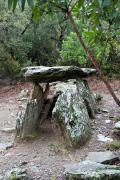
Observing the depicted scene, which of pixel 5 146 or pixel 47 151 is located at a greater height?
pixel 47 151

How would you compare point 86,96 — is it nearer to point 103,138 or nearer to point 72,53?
point 103,138

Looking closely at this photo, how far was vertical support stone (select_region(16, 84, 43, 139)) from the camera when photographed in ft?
19.8

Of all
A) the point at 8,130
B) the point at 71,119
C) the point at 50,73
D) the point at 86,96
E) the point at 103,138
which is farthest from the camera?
the point at 86,96

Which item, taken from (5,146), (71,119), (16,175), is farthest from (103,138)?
(16,175)

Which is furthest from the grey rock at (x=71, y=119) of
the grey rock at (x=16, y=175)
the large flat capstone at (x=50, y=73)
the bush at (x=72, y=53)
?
the bush at (x=72, y=53)

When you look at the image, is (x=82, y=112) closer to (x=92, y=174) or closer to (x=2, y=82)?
(x=92, y=174)

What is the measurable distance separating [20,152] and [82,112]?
3.78 feet

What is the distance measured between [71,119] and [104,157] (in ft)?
3.03

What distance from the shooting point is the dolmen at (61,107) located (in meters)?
5.64

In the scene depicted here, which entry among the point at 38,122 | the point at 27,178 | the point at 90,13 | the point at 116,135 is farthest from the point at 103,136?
the point at 90,13

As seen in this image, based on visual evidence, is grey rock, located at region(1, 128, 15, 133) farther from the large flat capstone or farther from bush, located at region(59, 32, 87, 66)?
bush, located at region(59, 32, 87, 66)

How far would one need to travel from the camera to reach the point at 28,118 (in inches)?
239

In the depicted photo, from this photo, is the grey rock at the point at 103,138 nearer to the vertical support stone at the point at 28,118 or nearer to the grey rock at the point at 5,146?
the vertical support stone at the point at 28,118

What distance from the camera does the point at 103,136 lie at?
19.6 ft
